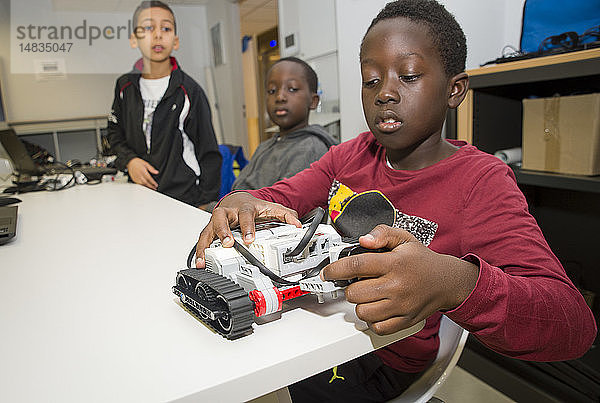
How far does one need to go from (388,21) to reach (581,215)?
1337 millimetres

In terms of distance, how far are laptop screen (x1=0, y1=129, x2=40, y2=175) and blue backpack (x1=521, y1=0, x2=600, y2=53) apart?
2.23 m

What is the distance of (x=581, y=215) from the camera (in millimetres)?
1671

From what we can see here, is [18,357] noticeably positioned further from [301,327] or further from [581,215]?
[581,215]

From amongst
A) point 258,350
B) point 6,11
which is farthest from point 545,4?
point 6,11

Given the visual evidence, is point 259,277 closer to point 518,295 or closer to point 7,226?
point 518,295

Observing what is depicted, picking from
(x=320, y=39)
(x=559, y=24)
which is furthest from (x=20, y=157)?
(x=559, y=24)

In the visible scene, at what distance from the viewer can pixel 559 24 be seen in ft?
5.23

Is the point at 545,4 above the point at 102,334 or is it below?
above

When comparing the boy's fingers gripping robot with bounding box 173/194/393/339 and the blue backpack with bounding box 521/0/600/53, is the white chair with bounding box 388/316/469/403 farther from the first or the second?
the blue backpack with bounding box 521/0/600/53

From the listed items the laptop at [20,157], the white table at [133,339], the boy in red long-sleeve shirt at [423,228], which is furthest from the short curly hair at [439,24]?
the laptop at [20,157]

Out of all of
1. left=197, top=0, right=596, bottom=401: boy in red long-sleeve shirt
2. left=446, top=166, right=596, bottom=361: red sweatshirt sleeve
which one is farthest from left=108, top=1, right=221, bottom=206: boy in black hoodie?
left=446, top=166, right=596, bottom=361: red sweatshirt sleeve

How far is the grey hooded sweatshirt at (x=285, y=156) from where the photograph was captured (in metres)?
1.62

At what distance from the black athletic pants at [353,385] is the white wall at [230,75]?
480 centimetres

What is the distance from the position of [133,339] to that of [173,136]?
5.05 feet
